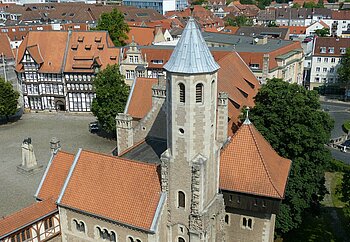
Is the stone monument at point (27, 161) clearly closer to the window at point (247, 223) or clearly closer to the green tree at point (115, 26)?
the window at point (247, 223)

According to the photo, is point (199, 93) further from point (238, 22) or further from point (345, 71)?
point (238, 22)

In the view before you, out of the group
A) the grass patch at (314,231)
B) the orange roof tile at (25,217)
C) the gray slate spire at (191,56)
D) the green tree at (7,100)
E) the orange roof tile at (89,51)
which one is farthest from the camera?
the orange roof tile at (89,51)

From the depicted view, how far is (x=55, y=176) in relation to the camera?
34219mm

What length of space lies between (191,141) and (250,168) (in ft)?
25.3

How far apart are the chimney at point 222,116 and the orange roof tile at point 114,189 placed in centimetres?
1060

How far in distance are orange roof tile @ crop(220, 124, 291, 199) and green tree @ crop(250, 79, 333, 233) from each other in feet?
15.1

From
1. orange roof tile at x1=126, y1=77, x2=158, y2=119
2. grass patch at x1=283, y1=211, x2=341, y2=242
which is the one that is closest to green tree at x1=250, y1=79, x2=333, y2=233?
grass patch at x1=283, y1=211, x2=341, y2=242

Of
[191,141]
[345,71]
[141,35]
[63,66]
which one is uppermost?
[141,35]

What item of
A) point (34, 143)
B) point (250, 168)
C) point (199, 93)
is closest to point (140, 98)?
point (250, 168)

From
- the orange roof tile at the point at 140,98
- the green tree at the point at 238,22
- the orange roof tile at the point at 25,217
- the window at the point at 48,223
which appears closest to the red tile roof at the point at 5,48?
the orange roof tile at the point at 140,98

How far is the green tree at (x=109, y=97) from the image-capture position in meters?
62.2

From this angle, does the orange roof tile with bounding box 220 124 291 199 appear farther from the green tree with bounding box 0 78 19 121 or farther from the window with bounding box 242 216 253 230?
the green tree with bounding box 0 78 19 121

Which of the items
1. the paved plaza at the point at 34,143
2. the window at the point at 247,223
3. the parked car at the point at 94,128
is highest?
the window at the point at 247,223

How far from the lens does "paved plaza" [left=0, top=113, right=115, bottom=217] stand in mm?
47562
